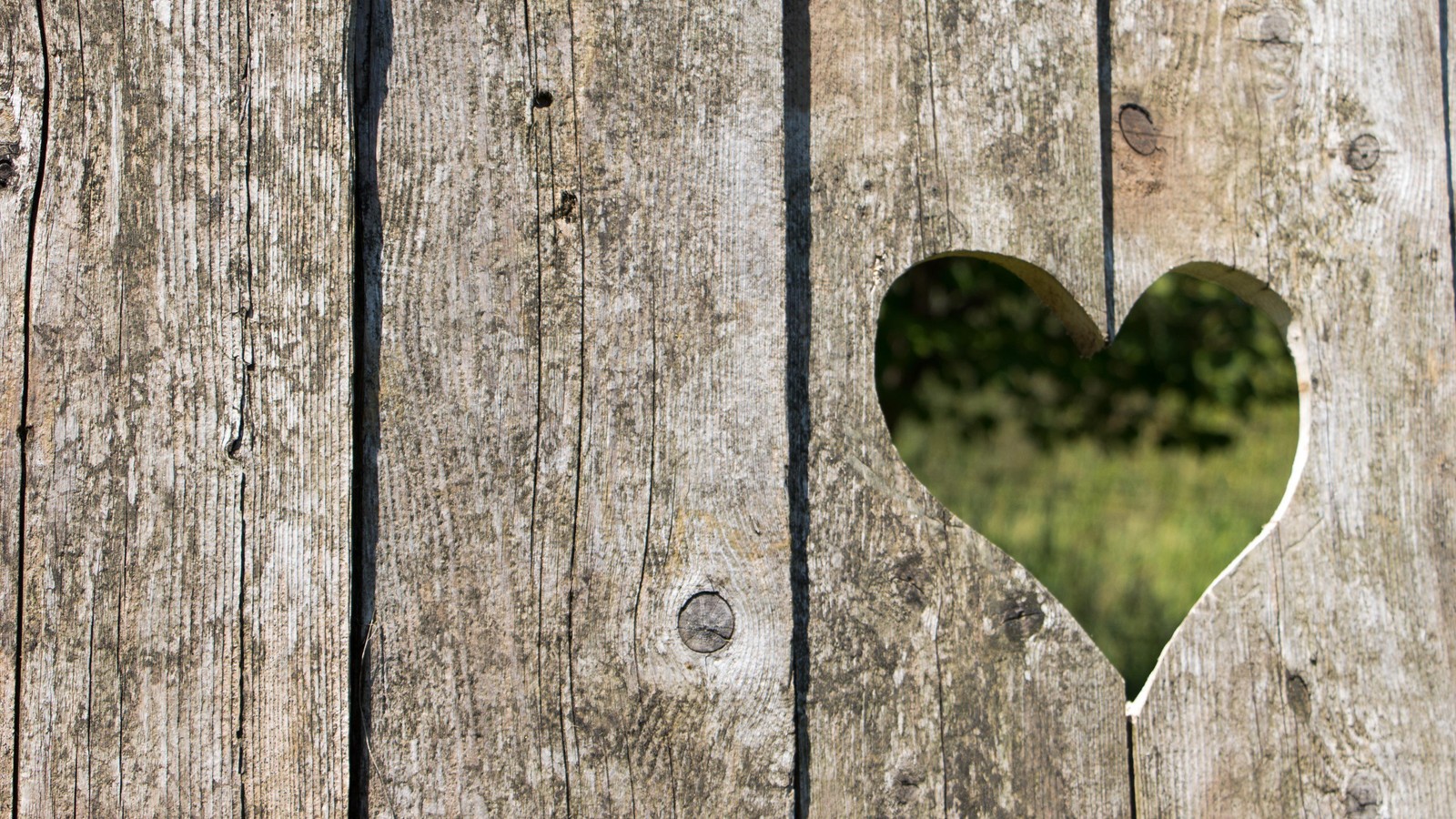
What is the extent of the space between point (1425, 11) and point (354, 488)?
150 centimetres

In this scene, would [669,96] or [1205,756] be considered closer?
[669,96]

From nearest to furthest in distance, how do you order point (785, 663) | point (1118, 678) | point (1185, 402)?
point (785, 663)
point (1118, 678)
point (1185, 402)

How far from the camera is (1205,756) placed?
4.21 ft

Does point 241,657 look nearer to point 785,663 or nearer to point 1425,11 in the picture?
point 785,663

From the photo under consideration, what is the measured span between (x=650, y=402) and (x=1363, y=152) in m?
1.01

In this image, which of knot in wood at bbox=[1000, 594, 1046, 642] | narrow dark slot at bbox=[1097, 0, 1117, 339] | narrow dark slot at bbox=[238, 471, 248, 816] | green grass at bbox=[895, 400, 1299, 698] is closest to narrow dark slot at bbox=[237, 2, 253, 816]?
narrow dark slot at bbox=[238, 471, 248, 816]

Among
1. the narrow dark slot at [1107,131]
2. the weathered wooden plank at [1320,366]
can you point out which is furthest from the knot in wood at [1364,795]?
the narrow dark slot at [1107,131]

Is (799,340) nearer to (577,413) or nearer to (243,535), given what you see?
(577,413)

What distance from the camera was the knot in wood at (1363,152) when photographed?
1.36m

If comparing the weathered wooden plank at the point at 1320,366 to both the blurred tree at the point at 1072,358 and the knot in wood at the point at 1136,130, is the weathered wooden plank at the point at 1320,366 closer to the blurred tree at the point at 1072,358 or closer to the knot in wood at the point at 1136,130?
the knot in wood at the point at 1136,130

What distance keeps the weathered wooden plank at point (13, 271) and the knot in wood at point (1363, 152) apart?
5.06ft

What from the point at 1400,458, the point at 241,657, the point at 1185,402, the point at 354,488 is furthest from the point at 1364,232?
the point at 1185,402

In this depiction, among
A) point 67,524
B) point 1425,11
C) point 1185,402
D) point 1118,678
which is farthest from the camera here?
point 1185,402

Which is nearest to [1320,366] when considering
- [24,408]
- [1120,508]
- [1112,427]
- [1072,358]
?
[24,408]
